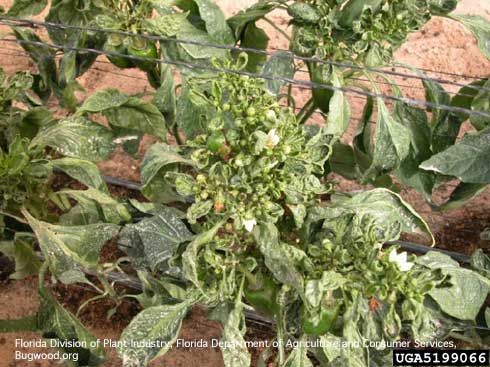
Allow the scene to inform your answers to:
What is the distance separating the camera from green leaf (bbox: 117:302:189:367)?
120cm

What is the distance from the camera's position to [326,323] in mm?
1107

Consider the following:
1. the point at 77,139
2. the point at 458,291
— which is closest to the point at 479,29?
the point at 458,291

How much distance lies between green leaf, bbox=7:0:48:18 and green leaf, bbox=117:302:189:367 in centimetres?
101

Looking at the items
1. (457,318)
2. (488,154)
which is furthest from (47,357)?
(488,154)

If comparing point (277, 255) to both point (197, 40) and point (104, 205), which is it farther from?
point (197, 40)

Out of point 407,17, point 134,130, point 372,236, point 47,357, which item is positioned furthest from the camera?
point 47,357

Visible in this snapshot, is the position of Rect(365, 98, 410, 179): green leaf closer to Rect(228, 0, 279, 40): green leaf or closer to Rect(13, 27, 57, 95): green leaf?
Rect(228, 0, 279, 40): green leaf

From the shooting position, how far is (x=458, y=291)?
4.13 feet

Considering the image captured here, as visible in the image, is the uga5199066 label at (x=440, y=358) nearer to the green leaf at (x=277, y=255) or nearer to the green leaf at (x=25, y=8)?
the green leaf at (x=277, y=255)

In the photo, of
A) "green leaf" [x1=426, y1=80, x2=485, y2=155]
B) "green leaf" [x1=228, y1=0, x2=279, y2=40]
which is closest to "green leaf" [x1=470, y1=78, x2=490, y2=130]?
"green leaf" [x1=426, y1=80, x2=485, y2=155]

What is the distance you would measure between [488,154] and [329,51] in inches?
17.9

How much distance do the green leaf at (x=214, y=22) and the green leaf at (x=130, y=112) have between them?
9.8 inches

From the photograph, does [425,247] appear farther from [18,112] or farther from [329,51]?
[18,112]

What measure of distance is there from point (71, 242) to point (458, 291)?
0.86 metres
